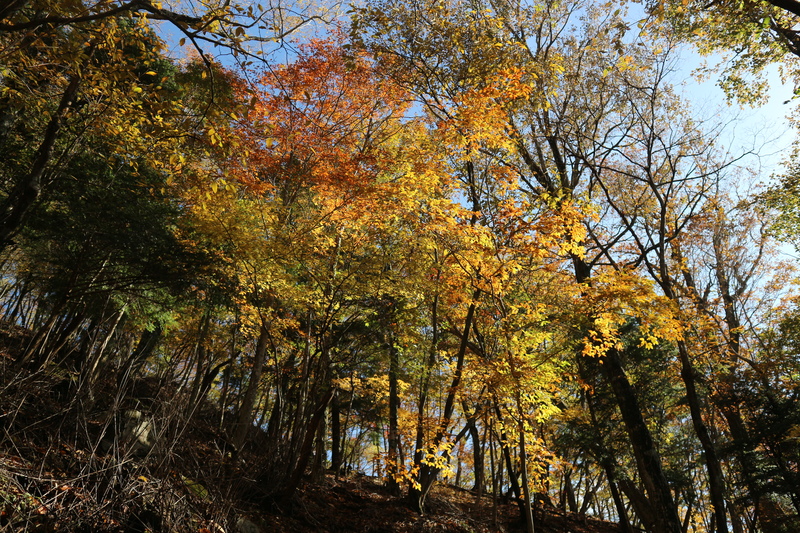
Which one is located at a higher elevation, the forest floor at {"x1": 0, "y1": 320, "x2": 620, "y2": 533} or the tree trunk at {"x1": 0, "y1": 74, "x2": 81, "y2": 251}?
the tree trunk at {"x1": 0, "y1": 74, "x2": 81, "y2": 251}

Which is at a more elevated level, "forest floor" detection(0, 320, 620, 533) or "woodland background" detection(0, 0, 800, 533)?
"woodland background" detection(0, 0, 800, 533)

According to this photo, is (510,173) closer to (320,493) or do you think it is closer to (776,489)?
(320,493)

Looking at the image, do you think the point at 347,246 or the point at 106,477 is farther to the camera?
the point at 347,246

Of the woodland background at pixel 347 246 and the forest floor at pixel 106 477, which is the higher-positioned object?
the woodland background at pixel 347 246

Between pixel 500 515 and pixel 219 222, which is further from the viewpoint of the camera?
→ pixel 500 515

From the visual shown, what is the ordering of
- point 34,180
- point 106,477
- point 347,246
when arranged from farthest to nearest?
point 347,246 < point 34,180 < point 106,477

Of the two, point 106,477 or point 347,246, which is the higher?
point 347,246

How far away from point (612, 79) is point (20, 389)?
11511mm

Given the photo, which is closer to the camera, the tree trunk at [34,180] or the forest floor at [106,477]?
the forest floor at [106,477]

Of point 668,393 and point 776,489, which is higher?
point 668,393

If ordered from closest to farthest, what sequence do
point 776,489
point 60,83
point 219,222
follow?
point 60,83
point 219,222
point 776,489

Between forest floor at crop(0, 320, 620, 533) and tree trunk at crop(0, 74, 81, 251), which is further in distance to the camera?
tree trunk at crop(0, 74, 81, 251)

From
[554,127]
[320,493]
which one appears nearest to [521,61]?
[554,127]

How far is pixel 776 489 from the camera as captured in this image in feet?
31.8
